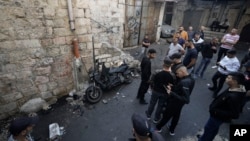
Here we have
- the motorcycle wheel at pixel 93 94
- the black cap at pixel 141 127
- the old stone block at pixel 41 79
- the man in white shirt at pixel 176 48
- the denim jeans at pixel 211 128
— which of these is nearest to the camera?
the black cap at pixel 141 127

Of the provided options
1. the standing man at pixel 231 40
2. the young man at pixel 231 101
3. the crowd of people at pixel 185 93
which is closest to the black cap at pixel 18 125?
the crowd of people at pixel 185 93

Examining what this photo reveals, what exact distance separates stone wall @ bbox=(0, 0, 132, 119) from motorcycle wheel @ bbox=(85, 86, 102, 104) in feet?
2.78

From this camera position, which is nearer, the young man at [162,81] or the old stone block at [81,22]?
the young man at [162,81]

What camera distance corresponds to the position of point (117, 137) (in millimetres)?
4129

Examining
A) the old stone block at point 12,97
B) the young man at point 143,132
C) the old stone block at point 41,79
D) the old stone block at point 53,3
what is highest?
the old stone block at point 53,3

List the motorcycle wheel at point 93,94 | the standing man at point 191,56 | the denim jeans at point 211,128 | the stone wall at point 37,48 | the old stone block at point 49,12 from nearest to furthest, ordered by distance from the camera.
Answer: the denim jeans at point 211,128 → the stone wall at point 37,48 → the old stone block at point 49,12 → the motorcycle wheel at point 93,94 → the standing man at point 191,56

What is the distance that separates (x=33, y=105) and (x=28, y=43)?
6.51 feet

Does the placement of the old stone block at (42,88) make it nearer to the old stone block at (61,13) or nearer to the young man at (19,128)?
the old stone block at (61,13)

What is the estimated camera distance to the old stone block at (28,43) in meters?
4.13

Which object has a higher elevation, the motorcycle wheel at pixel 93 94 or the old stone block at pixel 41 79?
the old stone block at pixel 41 79

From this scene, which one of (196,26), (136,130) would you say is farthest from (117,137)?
(196,26)

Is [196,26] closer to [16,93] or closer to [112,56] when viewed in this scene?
[112,56]

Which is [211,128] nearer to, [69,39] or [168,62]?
[168,62]

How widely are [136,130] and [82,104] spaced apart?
155 inches
